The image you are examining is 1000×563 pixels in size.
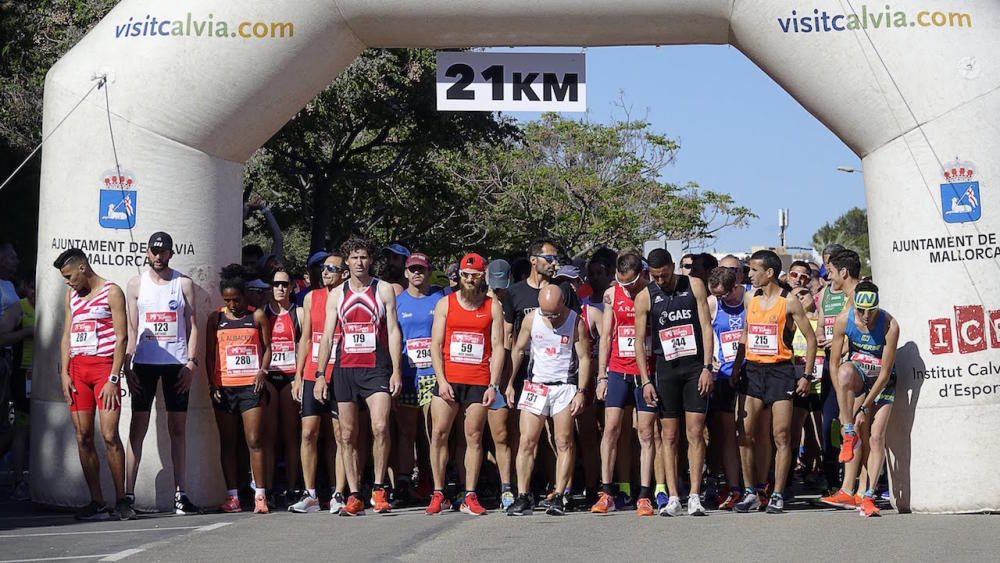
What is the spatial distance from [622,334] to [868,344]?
1.87 m

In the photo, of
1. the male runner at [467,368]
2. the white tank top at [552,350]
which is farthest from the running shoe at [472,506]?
the white tank top at [552,350]

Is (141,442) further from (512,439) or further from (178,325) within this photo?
(512,439)

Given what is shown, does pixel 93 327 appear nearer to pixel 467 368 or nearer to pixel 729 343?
pixel 467 368

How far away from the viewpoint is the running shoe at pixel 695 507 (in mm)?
10500

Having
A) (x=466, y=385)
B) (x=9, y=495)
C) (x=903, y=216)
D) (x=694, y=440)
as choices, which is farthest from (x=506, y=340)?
(x=9, y=495)

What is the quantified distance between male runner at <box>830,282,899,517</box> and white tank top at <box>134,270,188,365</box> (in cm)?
505

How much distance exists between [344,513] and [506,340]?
1.83 m

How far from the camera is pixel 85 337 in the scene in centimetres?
1037

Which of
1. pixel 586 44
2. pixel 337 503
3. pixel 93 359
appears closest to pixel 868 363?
pixel 586 44

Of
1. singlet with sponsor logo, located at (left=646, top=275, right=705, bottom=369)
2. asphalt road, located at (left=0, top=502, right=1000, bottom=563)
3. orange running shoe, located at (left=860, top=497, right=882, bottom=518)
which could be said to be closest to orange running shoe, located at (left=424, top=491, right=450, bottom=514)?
asphalt road, located at (left=0, top=502, right=1000, bottom=563)

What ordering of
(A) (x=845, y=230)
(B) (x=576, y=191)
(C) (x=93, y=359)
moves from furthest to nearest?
(A) (x=845, y=230) < (B) (x=576, y=191) < (C) (x=93, y=359)

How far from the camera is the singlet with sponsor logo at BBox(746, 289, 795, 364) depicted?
428 inches

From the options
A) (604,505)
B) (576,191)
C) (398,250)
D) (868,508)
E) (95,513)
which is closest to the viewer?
(868,508)

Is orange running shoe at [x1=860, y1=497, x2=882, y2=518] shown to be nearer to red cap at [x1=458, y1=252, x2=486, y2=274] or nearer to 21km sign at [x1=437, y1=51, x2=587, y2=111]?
red cap at [x1=458, y1=252, x2=486, y2=274]
